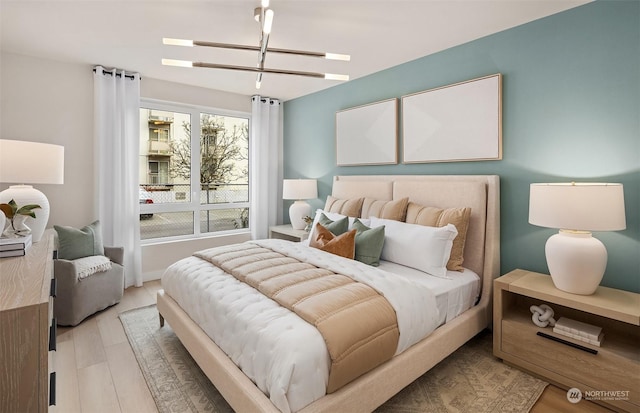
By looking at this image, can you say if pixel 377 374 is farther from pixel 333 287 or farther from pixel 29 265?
pixel 29 265

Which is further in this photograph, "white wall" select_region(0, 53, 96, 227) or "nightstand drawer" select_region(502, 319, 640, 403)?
"white wall" select_region(0, 53, 96, 227)

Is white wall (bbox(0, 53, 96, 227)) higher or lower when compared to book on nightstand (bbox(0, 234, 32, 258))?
higher

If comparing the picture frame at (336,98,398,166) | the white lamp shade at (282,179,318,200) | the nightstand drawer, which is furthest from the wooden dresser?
the white lamp shade at (282,179,318,200)

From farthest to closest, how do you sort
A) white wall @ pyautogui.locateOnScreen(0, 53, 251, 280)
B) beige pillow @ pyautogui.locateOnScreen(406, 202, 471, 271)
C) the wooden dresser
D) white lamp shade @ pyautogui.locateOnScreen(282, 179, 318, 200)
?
white lamp shade @ pyautogui.locateOnScreen(282, 179, 318, 200) < white wall @ pyautogui.locateOnScreen(0, 53, 251, 280) < beige pillow @ pyautogui.locateOnScreen(406, 202, 471, 271) < the wooden dresser

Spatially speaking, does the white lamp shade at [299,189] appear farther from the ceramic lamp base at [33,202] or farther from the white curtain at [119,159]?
the ceramic lamp base at [33,202]

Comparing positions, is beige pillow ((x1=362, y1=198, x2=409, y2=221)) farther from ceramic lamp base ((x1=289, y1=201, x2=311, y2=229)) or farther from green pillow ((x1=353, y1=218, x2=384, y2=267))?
ceramic lamp base ((x1=289, y1=201, x2=311, y2=229))

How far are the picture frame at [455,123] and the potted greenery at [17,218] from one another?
312cm

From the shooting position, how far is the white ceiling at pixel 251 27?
229 centimetres

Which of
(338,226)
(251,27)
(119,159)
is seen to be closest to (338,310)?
(338,226)

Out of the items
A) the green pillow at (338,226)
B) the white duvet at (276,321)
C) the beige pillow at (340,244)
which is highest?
the green pillow at (338,226)

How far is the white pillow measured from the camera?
2436 mm

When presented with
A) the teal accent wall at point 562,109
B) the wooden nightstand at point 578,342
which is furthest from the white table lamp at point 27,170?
the wooden nightstand at point 578,342

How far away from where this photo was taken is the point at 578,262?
195 cm

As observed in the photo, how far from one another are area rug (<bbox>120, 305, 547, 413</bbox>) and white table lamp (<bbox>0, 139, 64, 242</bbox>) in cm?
119
